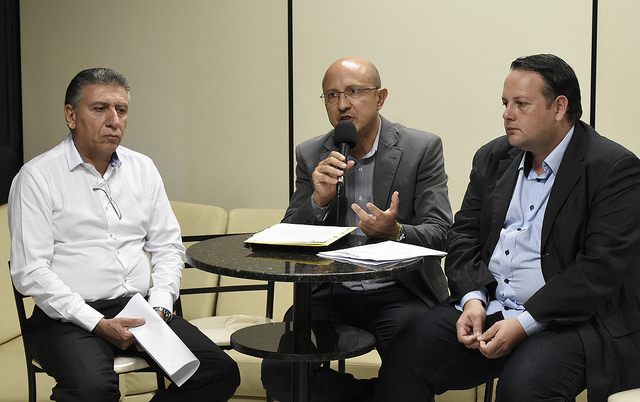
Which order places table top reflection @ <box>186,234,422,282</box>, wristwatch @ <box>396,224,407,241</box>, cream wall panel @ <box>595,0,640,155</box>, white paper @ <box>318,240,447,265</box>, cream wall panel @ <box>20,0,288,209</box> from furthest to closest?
cream wall panel @ <box>20,0,288,209</box> → cream wall panel @ <box>595,0,640,155</box> → wristwatch @ <box>396,224,407,241</box> → white paper @ <box>318,240,447,265</box> → table top reflection @ <box>186,234,422,282</box>

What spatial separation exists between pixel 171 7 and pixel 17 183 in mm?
1859

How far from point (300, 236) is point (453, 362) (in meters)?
0.63

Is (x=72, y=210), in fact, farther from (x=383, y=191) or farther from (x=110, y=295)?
(x=383, y=191)

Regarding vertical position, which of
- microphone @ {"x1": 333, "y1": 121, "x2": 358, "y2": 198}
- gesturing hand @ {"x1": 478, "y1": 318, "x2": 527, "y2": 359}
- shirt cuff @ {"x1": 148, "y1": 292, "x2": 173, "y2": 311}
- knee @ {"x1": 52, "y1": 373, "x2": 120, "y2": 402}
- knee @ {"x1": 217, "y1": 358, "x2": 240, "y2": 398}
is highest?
microphone @ {"x1": 333, "y1": 121, "x2": 358, "y2": 198}

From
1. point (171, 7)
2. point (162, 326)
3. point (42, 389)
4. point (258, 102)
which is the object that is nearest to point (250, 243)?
Answer: point (162, 326)

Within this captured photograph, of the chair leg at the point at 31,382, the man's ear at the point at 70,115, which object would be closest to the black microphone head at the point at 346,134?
the man's ear at the point at 70,115

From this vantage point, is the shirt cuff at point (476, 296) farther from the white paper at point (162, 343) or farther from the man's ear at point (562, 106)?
the white paper at point (162, 343)

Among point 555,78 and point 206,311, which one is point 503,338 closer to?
point 555,78

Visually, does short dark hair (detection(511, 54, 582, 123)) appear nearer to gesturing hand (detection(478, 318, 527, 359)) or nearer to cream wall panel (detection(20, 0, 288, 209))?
gesturing hand (detection(478, 318, 527, 359))

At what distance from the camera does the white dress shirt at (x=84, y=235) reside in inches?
98.8

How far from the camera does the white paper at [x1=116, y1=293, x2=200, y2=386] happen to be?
2385mm

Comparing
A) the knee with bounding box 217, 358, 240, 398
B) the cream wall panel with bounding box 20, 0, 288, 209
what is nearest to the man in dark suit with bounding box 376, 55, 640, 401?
the knee with bounding box 217, 358, 240, 398

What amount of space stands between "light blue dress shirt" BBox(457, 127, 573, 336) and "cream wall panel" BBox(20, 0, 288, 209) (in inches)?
75.8

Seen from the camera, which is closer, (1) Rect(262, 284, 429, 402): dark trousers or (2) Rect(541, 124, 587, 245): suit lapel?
(2) Rect(541, 124, 587, 245): suit lapel
